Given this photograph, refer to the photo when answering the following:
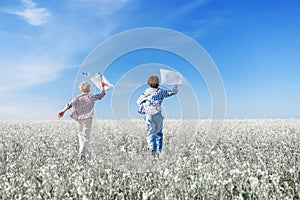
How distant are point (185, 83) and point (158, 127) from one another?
1.27 meters

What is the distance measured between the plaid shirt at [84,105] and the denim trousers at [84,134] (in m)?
0.16

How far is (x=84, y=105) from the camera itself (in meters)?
10.2

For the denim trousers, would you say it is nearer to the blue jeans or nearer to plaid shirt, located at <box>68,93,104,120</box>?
plaid shirt, located at <box>68,93,104,120</box>

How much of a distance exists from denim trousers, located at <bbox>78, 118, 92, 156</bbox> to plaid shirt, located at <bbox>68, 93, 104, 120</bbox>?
158 mm

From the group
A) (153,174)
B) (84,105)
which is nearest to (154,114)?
(84,105)

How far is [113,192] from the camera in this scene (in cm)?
569

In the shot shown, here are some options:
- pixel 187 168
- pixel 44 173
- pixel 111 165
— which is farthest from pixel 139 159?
pixel 44 173

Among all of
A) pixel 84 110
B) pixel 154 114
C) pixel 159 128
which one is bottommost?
pixel 159 128

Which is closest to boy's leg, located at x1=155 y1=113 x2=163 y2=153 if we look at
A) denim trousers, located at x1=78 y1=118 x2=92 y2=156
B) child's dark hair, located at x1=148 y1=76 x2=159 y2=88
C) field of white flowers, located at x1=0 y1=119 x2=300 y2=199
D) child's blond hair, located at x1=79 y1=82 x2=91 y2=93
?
field of white flowers, located at x1=0 y1=119 x2=300 y2=199

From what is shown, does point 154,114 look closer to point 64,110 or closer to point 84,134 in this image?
point 84,134

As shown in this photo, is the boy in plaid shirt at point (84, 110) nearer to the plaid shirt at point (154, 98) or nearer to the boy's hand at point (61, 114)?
the boy's hand at point (61, 114)

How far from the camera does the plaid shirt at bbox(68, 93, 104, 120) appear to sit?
33.4 ft

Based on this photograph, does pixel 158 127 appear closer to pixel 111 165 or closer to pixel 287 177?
pixel 111 165

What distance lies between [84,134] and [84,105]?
2.55 ft
